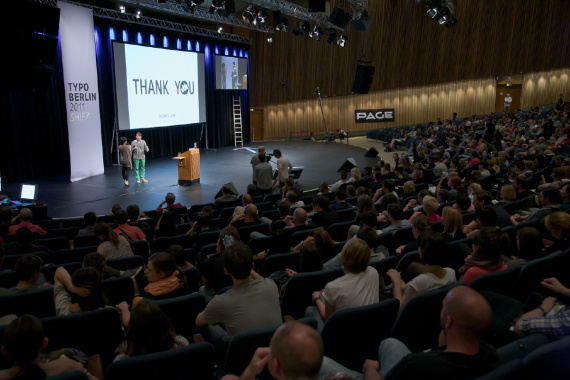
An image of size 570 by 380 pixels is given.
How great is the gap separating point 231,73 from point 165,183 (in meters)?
10.5

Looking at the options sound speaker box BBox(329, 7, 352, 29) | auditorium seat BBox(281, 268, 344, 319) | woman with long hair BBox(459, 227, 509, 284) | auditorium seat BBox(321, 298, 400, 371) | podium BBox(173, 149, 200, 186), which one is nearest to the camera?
auditorium seat BBox(321, 298, 400, 371)

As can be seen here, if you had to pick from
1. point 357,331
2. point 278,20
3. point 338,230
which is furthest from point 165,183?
point 357,331

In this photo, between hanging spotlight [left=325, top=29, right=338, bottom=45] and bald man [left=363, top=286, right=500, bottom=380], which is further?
hanging spotlight [left=325, top=29, right=338, bottom=45]

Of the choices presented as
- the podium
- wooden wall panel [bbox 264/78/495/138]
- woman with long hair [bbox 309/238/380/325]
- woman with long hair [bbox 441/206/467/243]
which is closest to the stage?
the podium

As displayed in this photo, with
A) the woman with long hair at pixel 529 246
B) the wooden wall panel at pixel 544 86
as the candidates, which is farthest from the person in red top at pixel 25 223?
the wooden wall panel at pixel 544 86

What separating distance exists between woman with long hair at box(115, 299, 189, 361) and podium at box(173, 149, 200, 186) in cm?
1028

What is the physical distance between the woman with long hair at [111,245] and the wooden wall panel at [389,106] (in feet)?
68.2

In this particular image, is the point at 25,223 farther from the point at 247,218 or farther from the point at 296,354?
the point at 296,354

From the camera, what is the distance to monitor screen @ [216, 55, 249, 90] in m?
21.3

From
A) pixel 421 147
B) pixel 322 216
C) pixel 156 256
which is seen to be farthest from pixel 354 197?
pixel 421 147

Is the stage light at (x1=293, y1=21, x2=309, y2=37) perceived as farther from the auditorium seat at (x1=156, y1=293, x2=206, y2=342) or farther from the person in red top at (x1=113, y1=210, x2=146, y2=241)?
the auditorium seat at (x1=156, y1=293, x2=206, y2=342)

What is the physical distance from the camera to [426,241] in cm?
312

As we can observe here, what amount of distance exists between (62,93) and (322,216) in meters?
11.5

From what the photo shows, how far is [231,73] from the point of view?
72.3 ft
